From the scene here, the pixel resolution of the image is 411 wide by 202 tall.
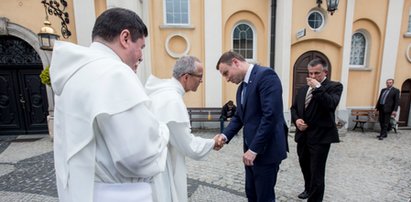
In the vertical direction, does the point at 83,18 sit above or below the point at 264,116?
above

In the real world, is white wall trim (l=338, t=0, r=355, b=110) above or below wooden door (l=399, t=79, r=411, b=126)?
above

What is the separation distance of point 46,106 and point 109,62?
850cm

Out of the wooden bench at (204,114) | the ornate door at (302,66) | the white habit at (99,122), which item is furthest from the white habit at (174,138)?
the ornate door at (302,66)

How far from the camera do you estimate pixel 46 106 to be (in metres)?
7.70

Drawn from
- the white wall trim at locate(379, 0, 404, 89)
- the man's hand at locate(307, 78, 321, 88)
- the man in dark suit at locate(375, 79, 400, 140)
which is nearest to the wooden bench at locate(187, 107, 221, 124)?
Result: the man's hand at locate(307, 78, 321, 88)

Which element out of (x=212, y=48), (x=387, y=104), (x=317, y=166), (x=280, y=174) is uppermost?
(x=212, y=48)

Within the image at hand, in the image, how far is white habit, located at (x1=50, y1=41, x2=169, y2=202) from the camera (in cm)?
92

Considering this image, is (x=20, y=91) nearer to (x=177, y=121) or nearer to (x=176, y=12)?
(x=176, y=12)

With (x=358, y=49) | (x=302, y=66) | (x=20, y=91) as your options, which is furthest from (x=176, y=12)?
(x=358, y=49)

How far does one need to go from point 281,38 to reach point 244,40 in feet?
4.35

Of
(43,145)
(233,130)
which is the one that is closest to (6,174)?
(43,145)

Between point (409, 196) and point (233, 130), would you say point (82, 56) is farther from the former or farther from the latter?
point (409, 196)

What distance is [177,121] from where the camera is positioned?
1.76 metres

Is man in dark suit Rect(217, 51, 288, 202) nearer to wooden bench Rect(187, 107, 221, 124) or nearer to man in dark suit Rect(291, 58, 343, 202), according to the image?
man in dark suit Rect(291, 58, 343, 202)
